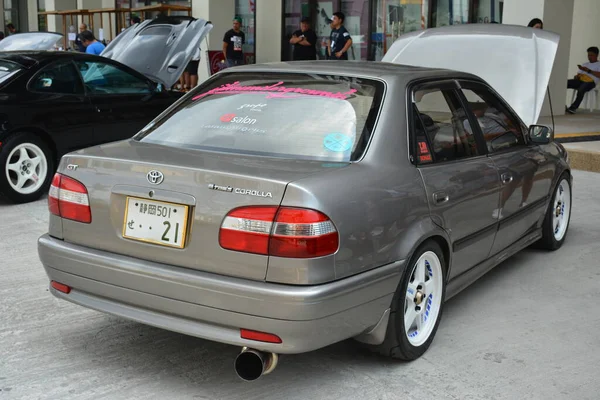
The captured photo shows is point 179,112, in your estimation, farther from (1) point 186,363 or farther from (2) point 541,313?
(2) point 541,313

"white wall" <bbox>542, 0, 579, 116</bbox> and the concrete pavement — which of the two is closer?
the concrete pavement

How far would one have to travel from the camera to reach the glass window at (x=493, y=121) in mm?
4492

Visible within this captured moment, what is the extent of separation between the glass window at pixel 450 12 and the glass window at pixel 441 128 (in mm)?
10338

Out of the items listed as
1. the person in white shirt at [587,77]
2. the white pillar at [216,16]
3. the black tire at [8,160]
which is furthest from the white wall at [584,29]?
the black tire at [8,160]

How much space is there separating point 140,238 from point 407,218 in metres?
1.19

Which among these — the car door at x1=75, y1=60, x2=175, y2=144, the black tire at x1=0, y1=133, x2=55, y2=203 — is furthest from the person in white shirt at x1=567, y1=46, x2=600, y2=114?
the black tire at x1=0, y1=133, x2=55, y2=203

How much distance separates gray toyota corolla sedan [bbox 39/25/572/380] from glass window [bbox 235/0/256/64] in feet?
45.9

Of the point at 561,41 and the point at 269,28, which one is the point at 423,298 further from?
the point at 269,28

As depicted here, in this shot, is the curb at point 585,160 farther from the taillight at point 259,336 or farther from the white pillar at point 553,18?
the taillight at point 259,336

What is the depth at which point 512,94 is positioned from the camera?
6680 millimetres

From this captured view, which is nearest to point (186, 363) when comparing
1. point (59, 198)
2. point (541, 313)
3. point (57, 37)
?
point (59, 198)

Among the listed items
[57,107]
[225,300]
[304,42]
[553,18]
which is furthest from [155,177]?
[304,42]

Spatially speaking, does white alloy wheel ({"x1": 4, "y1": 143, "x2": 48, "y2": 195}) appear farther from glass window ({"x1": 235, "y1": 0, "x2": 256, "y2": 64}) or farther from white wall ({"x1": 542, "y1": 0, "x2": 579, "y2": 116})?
glass window ({"x1": 235, "y1": 0, "x2": 256, "y2": 64})

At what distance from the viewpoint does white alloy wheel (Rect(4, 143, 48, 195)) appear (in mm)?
7027
